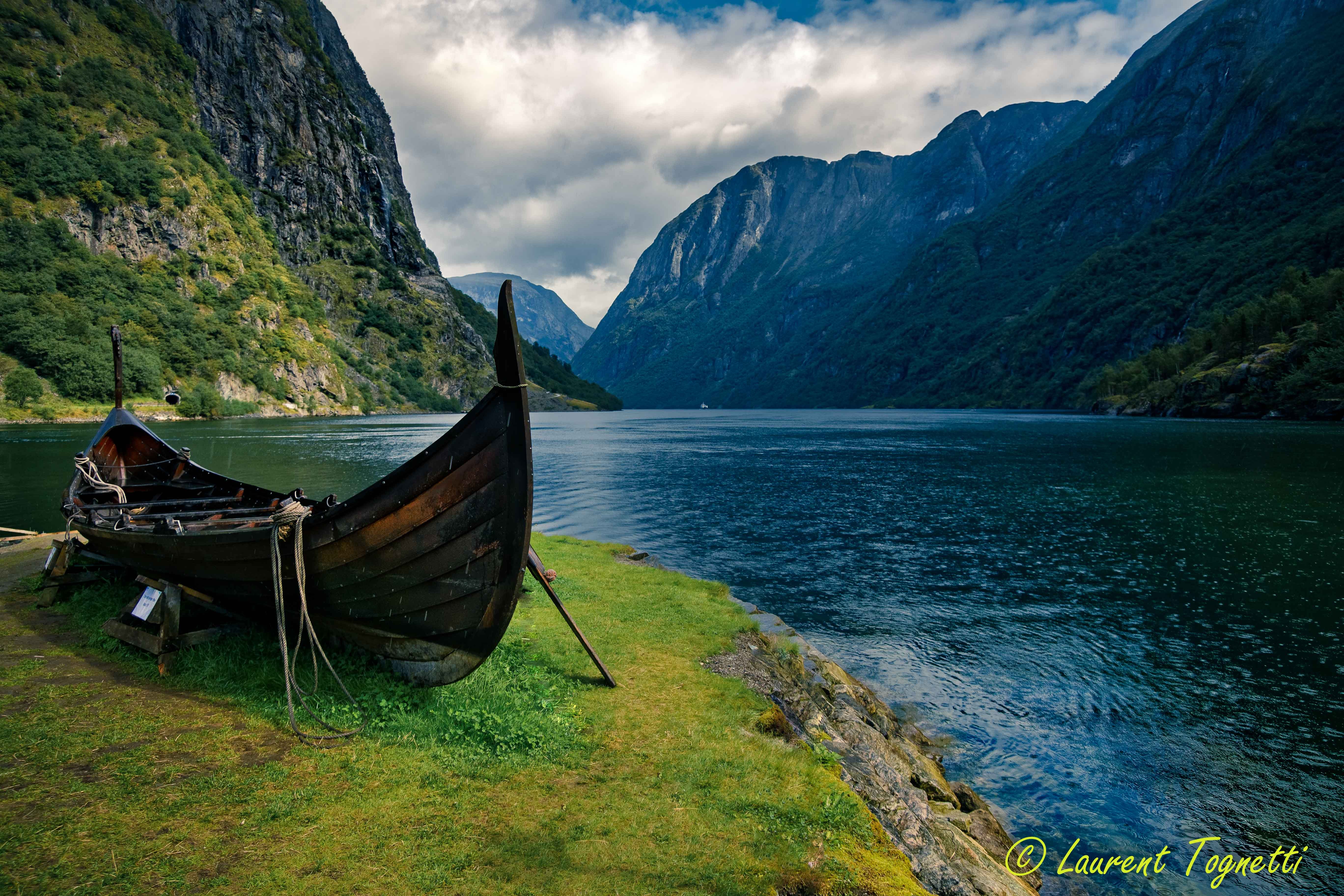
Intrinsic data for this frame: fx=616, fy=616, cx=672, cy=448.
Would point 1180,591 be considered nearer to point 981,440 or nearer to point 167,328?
point 981,440

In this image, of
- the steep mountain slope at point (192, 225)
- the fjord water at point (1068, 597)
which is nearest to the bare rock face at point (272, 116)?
the steep mountain slope at point (192, 225)

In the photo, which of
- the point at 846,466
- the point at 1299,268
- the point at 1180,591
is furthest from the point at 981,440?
the point at 1299,268

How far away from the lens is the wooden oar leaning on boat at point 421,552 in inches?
284

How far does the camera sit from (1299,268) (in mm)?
114812

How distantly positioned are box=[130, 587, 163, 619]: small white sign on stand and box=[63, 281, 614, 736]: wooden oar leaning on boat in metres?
0.41

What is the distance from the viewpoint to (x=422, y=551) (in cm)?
757

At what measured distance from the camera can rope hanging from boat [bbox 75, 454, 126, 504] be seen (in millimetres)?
13398

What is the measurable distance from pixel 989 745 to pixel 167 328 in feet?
453

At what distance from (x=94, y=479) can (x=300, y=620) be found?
980 cm

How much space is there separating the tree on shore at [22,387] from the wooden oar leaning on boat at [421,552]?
10457 centimetres

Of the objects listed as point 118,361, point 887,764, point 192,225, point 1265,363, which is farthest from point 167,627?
point 192,225

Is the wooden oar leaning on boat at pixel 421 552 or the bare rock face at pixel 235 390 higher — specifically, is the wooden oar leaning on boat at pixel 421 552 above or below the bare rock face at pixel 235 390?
below
